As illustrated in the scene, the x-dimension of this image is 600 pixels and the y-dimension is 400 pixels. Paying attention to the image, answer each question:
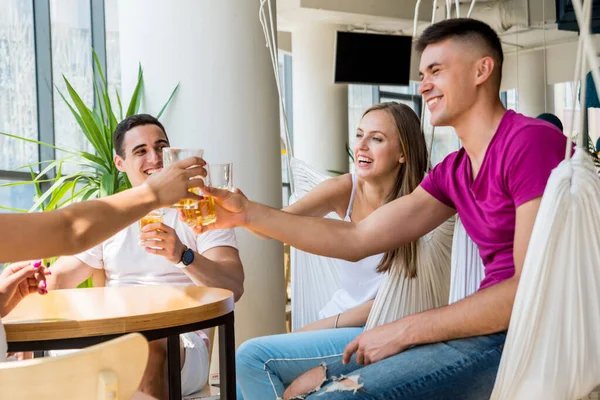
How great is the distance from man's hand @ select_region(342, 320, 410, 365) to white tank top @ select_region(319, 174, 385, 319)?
768 millimetres

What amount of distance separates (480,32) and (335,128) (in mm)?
7431

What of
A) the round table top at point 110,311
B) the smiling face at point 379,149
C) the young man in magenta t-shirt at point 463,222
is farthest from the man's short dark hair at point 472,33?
the round table top at point 110,311

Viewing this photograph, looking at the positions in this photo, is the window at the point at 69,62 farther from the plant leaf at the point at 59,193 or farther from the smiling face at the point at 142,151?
the smiling face at the point at 142,151

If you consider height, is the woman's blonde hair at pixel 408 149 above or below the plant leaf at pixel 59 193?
above

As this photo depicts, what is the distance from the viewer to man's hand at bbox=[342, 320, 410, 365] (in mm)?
1816

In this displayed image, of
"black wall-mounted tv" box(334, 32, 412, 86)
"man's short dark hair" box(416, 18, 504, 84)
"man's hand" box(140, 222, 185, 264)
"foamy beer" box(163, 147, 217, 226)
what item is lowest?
"man's hand" box(140, 222, 185, 264)

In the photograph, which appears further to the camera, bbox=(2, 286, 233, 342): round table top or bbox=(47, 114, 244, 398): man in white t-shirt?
bbox=(47, 114, 244, 398): man in white t-shirt

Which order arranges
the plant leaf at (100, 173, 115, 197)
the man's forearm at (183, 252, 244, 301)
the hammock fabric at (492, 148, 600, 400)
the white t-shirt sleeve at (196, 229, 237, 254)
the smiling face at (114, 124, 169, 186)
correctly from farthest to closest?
the plant leaf at (100, 173, 115, 197), the smiling face at (114, 124, 169, 186), the white t-shirt sleeve at (196, 229, 237, 254), the man's forearm at (183, 252, 244, 301), the hammock fabric at (492, 148, 600, 400)

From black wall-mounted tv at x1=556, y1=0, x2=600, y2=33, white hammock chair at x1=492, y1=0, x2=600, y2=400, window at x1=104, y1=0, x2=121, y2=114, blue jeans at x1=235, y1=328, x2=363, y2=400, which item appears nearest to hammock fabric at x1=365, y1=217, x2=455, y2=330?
blue jeans at x1=235, y1=328, x2=363, y2=400

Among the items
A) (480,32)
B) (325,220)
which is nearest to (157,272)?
(325,220)

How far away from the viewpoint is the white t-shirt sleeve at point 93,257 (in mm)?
2910

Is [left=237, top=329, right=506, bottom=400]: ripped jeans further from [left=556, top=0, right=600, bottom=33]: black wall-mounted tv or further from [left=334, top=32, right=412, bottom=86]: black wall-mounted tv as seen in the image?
[left=334, top=32, right=412, bottom=86]: black wall-mounted tv

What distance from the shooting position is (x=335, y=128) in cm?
946

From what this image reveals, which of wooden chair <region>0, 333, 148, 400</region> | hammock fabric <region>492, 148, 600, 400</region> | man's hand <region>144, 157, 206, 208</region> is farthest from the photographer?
man's hand <region>144, 157, 206, 208</region>
